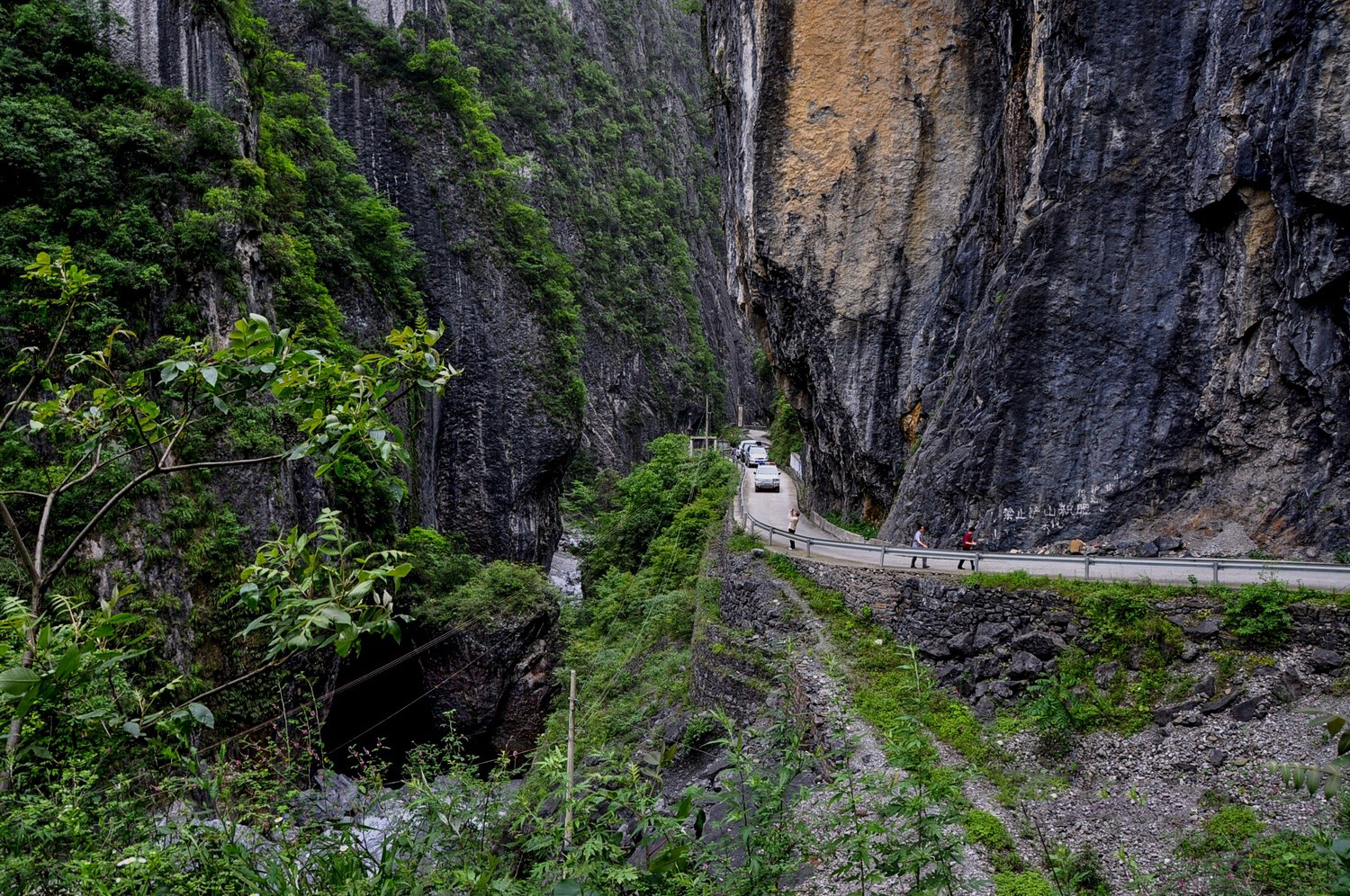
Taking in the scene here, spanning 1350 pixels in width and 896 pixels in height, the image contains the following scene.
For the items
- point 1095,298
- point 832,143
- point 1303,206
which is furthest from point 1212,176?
point 832,143

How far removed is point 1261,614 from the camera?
841 centimetres

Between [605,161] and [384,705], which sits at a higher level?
[605,161]

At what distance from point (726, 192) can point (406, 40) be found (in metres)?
16.9

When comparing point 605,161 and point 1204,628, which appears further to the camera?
point 605,161

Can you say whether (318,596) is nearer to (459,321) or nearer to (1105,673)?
(1105,673)

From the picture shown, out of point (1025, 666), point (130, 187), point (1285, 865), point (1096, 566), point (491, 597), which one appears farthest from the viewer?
point (491, 597)

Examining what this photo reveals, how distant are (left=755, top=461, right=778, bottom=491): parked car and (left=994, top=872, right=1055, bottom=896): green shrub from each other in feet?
53.5

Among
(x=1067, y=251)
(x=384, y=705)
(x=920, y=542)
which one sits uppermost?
(x=1067, y=251)

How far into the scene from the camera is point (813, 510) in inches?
812

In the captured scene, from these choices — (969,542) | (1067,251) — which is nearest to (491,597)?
(969,542)

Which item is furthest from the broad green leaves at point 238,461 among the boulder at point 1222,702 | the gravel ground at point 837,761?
the boulder at point 1222,702

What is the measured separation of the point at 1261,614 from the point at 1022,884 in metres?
4.41

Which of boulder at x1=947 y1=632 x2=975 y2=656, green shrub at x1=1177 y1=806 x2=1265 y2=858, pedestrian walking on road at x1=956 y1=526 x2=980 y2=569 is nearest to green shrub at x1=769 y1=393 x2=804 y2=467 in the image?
pedestrian walking on road at x1=956 y1=526 x2=980 y2=569

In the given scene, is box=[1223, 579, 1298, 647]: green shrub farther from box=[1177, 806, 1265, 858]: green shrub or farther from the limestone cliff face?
box=[1177, 806, 1265, 858]: green shrub
